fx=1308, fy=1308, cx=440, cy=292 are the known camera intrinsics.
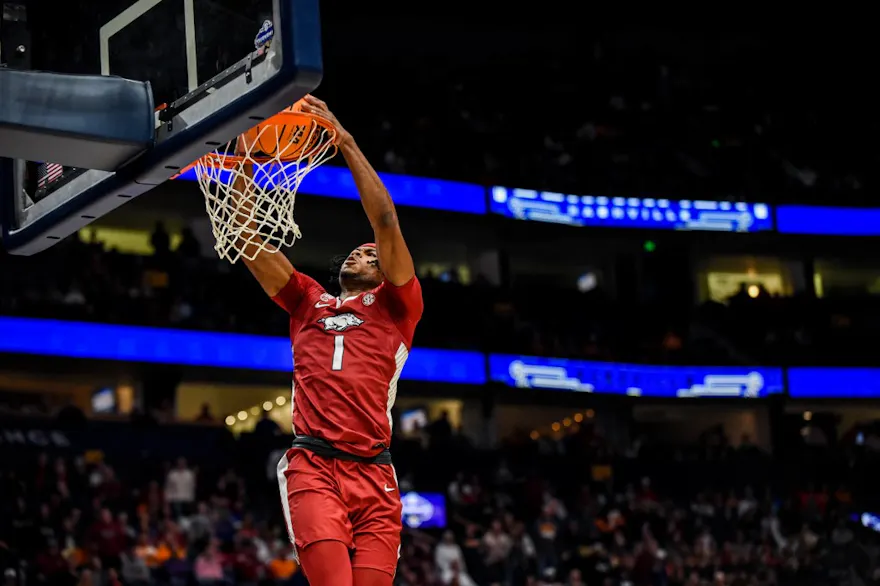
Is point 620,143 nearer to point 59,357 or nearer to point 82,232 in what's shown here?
point 82,232

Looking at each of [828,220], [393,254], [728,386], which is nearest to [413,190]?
[728,386]

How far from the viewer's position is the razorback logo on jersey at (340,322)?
22.3 feet

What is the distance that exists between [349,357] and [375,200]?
0.84m

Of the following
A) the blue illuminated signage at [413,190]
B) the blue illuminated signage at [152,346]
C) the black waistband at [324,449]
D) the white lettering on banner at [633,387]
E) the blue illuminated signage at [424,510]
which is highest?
the blue illuminated signage at [413,190]

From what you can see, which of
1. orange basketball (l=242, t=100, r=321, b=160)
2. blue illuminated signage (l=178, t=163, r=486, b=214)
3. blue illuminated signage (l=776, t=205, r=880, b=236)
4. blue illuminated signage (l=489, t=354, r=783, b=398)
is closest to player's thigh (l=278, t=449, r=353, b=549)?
orange basketball (l=242, t=100, r=321, b=160)

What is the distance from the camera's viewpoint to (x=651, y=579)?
2069 cm

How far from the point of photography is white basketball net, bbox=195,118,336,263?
6.46 meters

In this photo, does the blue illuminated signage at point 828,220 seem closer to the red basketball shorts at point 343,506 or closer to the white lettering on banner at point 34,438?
the white lettering on banner at point 34,438

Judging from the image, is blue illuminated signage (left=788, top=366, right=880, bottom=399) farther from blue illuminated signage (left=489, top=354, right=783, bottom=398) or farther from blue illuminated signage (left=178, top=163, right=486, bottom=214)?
blue illuminated signage (left=178, top=163, right=486, bottom=214)

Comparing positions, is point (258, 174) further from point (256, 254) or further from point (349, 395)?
point (349, 395)

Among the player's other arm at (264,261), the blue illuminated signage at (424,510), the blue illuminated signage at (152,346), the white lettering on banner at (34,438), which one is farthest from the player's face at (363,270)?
the blue illuminated signage at (152,346)

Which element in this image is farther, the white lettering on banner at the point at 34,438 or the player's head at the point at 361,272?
the white lettering on banner at the point at 34,438

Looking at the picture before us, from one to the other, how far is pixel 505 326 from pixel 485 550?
10289 millimetres

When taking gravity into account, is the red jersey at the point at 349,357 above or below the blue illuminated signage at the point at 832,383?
below
